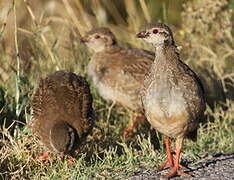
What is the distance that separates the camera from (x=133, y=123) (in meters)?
9.74

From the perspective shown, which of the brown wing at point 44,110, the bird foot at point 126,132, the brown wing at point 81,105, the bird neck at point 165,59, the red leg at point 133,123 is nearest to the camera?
the bird neck at point 165,59

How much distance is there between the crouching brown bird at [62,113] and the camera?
7.52 m

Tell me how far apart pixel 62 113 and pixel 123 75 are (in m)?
2.24

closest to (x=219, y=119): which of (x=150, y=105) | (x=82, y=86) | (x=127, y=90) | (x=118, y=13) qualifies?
(x=127, y=90)

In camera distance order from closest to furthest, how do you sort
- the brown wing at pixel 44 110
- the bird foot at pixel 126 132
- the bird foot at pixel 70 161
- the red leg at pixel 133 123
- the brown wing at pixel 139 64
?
the bird foot at pixel 70 161
the brown wing at pixel 44 110
the bird foot at pixel 126 132
the red leg at pixel 133 123
the brown wing at pixel 139 64

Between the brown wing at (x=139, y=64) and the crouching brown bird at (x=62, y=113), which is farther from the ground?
the brown wing at (x=139, y=64)

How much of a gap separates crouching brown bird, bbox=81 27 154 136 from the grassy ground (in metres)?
0.21

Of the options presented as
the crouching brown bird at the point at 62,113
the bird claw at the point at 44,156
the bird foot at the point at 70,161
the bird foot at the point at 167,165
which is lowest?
the bird foot at the point at 167,165

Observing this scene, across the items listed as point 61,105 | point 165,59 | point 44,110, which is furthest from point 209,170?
point 44,110

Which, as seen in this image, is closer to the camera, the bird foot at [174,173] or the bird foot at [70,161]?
the bird foot at [174,173]

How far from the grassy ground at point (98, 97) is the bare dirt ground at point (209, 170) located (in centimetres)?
15

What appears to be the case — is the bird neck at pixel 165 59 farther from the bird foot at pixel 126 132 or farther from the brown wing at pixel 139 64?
the brown wing at pixel 139 64

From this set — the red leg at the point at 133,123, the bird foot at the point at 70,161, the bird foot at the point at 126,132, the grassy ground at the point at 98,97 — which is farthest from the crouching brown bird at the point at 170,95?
the red leg at the point at 133,123

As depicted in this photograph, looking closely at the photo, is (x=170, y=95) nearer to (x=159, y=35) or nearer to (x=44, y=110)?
(x=159, y=35)
